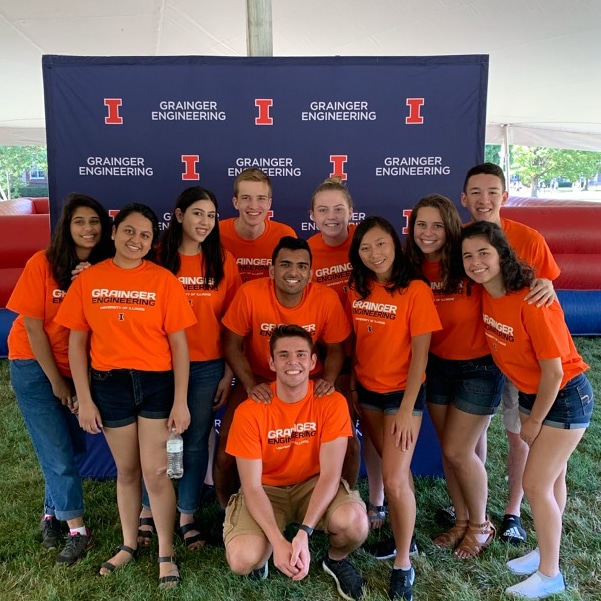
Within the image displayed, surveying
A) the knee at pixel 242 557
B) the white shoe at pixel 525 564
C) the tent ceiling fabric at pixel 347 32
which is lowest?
the white shoe at pixel 525 564

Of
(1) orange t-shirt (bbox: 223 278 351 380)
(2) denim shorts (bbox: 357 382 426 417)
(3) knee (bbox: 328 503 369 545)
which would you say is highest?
(1) orange t-shirt (bbox: 223 278 351 380)

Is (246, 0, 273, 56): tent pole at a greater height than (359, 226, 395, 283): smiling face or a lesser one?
greater

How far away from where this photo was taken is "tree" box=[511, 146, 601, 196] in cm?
2041

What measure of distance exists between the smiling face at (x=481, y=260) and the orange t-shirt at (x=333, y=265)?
0.62 meters

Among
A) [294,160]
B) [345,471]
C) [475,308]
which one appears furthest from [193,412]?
[294,160]

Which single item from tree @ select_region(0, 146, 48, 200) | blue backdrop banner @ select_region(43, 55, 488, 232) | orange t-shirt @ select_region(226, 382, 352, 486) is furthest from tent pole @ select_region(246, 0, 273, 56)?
tree @ select_region(0, 146, 48, 200)

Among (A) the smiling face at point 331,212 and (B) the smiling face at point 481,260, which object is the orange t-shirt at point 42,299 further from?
(B) the smiling face at point 481,260

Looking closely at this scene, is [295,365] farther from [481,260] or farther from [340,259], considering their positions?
[481,260]

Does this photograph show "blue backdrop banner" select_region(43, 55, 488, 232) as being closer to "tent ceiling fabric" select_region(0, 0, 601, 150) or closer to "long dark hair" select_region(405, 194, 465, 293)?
"long dark hair" select_region(405, 194, 465, 293)

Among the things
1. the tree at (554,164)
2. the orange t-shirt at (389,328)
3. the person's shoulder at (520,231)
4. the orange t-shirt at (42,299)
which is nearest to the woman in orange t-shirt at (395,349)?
the orange t-shirt at (389,328)

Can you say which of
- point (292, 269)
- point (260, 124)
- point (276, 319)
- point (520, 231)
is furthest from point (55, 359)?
point (520, 231)

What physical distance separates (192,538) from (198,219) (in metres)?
1.48

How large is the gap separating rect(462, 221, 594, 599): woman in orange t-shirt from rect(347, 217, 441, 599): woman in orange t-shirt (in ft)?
0.85

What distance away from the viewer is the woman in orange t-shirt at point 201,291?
2.17 m
